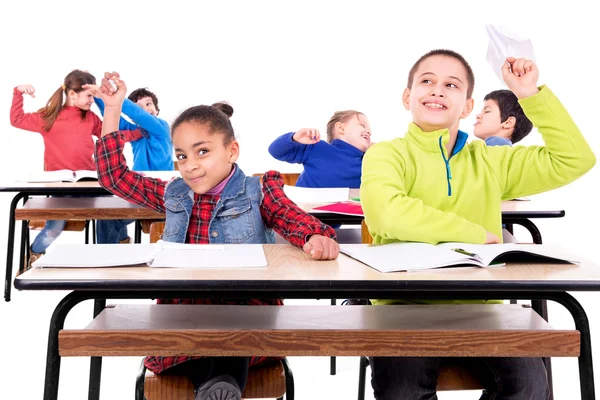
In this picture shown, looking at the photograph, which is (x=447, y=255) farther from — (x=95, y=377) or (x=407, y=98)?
(x=95, y=377)

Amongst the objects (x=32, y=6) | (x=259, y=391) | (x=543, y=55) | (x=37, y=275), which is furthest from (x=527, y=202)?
(x=32, y=6)

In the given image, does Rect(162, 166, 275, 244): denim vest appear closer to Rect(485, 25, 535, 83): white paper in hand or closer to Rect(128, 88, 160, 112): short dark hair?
Rect(485, 25, 535, 83): white paper in hand

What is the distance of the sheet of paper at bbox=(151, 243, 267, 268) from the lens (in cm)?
154

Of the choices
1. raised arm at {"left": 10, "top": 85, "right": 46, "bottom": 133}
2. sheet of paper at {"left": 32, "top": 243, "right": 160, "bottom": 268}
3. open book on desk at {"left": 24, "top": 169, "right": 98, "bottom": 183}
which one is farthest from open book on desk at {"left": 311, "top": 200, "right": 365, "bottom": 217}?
raised arm at {"left": 10, "top": 85, "right": 46, "bottom": 133}

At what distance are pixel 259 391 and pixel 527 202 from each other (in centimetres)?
160

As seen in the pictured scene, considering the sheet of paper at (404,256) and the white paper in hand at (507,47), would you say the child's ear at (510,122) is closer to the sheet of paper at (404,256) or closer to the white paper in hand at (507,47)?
the white paper in hand at (507,47)

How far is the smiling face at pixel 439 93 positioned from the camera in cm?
206

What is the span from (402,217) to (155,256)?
55cm

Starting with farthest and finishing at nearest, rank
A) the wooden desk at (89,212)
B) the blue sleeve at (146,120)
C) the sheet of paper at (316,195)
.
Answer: the blue sleeve at (146,120) < the wooden desk at (89,212) < the sheet of paper at (316,195)

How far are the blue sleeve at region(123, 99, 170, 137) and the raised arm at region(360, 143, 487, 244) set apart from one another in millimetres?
2923

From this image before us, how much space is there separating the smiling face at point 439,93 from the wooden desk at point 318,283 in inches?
23.6

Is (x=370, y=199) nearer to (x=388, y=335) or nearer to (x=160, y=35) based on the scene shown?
(x=388, y=335)

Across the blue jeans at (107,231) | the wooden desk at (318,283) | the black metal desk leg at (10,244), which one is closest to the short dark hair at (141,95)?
the blue jeans at (107,231)

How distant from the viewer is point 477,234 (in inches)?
72.4
